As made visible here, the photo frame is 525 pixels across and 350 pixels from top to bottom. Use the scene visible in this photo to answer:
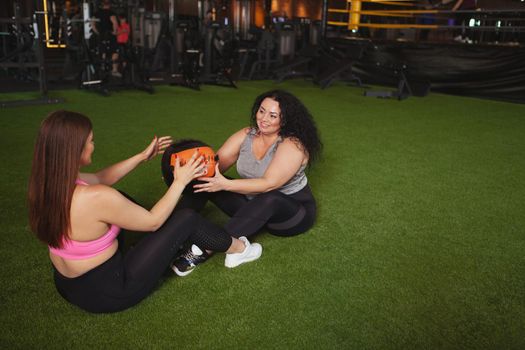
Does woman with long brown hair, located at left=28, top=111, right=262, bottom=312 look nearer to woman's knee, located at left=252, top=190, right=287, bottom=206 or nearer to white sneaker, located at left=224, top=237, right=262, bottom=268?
white sneaker, located at left=224, top=237, right=262, bottom=268

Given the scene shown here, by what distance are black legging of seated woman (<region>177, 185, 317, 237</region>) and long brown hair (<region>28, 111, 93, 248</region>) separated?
32.4 inches

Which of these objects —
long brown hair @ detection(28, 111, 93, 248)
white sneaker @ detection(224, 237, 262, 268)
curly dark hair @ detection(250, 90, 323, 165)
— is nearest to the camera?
long brown hair @ detection(28, 111, 93, 248)

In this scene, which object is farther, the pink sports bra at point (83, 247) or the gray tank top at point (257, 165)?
the gray tank top at point (257, 165)

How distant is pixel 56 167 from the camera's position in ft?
4.23

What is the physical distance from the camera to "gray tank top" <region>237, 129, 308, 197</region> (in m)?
2.14

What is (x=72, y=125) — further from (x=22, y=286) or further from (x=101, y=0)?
(x=101, y=0)

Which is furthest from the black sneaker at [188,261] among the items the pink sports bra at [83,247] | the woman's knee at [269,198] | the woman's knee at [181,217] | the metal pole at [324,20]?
the metal pole at [324,20]

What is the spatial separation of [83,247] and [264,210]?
2.75ft

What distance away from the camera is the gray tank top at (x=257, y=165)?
2.14 meters

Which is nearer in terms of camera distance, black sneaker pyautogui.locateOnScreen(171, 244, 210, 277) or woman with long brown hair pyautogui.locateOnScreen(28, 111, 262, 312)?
woman with long brown hair pyautogui.locateOnScreen(28, 111, 262, 312)

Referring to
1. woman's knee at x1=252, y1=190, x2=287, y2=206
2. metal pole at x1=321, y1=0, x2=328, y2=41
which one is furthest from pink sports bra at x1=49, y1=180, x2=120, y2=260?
metal pole at x1=321, y1=0, x2=328, y2=41

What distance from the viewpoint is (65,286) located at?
1504 millimetres


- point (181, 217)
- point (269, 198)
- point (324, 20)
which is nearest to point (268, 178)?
point (269, 198)

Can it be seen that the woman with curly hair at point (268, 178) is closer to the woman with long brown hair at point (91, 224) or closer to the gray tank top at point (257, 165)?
the gray tank top at point (257, 165)
